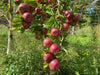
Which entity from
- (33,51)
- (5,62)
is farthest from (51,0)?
(5,62)

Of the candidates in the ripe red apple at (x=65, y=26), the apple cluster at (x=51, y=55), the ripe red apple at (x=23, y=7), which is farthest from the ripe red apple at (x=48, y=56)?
the ripe red apple at (x=23, y=7)

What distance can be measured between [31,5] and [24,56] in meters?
1.10

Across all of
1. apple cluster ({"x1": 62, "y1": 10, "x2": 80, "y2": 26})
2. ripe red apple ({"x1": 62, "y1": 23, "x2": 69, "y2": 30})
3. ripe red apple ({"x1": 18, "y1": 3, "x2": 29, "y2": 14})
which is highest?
ripe red apple ({"x1": 18, "y1": 3, "x2": 29, "y2": 14})

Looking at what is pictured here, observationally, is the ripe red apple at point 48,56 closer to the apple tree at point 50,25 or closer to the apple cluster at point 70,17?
the apple tree at point 50,25

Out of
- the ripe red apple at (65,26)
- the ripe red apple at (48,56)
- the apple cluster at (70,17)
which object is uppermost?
the apple cluster at (70,17)

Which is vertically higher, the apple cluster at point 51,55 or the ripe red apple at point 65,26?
the ripe red apple at point 65,26

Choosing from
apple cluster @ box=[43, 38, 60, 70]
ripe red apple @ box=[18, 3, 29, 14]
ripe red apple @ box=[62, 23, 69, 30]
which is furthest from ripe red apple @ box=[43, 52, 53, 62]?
ripe red apple @ box=[18, 3, 29, 14]

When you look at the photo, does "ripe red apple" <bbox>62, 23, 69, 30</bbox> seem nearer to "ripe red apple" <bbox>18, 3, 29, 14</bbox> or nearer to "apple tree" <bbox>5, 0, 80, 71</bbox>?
"apple tree" <bbox>5, 0, 80, 71</bbox>

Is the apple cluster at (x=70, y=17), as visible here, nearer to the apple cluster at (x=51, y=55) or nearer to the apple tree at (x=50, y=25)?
the apple tree at (x=50, y=25)

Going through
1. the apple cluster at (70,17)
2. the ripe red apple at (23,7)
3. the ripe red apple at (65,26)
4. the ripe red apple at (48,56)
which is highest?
the ripe red apple at (23,7)

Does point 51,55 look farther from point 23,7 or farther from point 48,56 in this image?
point 23,7

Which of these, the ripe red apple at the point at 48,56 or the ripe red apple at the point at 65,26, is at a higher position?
the ripe red apple at the point at 65,26

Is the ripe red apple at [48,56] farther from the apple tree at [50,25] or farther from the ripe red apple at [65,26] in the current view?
the ripe red apple at [65,26]

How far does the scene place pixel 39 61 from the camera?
1580 mm
